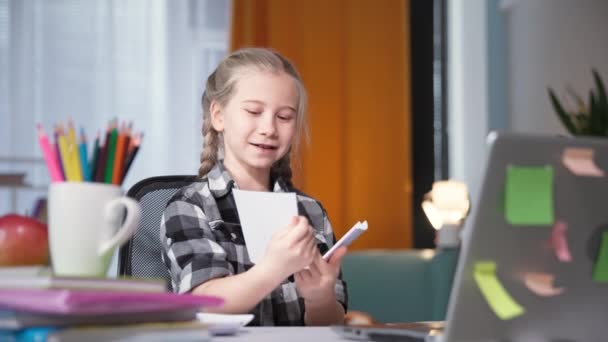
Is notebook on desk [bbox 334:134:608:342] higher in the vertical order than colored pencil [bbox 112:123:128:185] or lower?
lower

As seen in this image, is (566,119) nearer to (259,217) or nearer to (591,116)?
(591,116)

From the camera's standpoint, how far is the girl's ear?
159 cm

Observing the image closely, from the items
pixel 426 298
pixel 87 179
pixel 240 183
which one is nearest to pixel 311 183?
pixel 426 298

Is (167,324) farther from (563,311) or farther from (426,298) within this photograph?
(426,298)

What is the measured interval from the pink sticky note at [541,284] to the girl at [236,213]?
470 millimetres

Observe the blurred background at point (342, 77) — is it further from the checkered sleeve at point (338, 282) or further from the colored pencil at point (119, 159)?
the colored pencil at point (119, 159)

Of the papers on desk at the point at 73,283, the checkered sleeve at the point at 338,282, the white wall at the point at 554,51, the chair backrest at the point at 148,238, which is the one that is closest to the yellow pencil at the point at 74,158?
the papers on desk at the point at 73,283

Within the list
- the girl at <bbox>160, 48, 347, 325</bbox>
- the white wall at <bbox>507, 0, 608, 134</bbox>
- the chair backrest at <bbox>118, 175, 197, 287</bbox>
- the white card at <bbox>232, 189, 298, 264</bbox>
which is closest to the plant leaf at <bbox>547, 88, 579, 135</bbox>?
the white wall at <bbox>507, 0, 608, 134</bbox>

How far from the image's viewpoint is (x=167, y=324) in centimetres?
76

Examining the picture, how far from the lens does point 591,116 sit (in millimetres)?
3117

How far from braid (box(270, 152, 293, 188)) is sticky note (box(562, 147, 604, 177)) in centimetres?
94

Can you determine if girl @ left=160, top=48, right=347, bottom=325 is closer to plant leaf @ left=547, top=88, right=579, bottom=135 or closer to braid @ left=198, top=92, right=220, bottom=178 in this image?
braid @ left=198, top=92, right=220, bottom=178

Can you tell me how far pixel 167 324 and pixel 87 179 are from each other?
0.56 ft

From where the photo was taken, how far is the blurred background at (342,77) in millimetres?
3561
